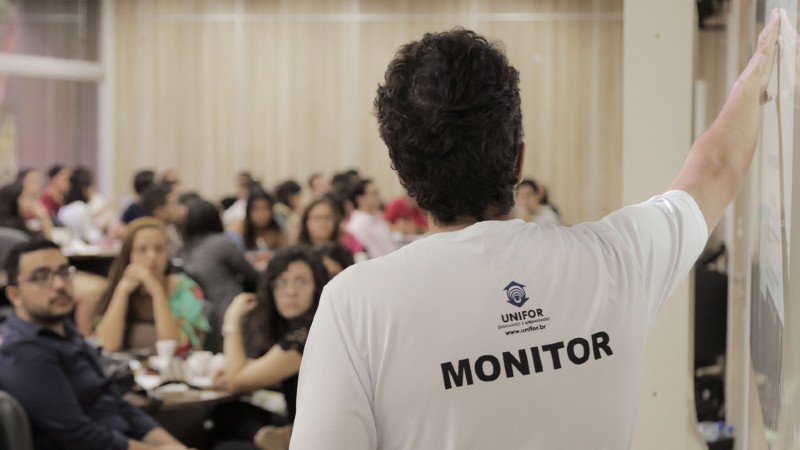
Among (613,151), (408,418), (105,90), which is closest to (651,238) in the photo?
(408,418)

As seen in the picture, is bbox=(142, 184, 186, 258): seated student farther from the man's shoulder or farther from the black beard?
the man's shoulder

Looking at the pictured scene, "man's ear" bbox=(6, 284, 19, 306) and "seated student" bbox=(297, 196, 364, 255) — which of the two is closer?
"man's ear" bbox=(6, 284, 19, 306)

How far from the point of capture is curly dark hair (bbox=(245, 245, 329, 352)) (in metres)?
4.74

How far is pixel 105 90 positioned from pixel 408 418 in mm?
14439

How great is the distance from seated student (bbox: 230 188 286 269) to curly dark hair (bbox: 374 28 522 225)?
7.56 meters

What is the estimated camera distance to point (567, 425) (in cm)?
147

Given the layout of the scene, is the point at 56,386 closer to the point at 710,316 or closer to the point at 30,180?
the point at 710,316

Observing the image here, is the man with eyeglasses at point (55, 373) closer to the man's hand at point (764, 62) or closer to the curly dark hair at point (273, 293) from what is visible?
the curly dark hair at point (273, 293)

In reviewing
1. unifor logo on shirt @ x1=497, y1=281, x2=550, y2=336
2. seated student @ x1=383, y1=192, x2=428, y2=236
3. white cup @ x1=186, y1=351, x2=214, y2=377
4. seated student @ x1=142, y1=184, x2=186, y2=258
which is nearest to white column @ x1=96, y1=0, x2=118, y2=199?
seated student @ x1=383, y1=192, x2=428, y2=236

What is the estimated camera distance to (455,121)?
145 cm

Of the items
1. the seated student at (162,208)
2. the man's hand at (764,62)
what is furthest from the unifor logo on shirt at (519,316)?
the seated student at (162,208)

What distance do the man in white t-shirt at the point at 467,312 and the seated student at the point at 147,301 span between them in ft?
14.5

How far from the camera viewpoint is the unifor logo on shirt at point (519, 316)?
1.44 m

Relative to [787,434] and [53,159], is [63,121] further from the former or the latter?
[787,434]
